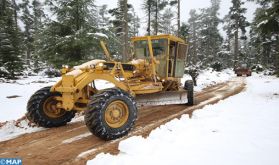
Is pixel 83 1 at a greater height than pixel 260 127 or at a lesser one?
greater

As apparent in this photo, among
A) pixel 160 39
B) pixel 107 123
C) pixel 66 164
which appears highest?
pixel 160 39

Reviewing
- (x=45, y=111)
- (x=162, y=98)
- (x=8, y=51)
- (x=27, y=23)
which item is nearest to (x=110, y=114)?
(x=45, y=111)

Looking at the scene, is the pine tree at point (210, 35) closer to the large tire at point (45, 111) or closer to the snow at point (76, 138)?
the large tire at point (45, 111)

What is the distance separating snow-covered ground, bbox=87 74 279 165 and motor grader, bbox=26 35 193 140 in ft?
2.73

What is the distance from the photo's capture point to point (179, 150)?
4.46 meters

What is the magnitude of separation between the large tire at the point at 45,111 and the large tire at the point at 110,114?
1835 millimetres

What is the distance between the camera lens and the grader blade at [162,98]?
7.55 m

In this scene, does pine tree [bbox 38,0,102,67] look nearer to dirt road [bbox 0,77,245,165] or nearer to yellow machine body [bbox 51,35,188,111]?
yellow machine body [bbox 51,35,188,111]

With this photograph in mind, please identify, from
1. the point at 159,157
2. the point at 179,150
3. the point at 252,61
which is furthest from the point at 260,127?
the point at 252,61

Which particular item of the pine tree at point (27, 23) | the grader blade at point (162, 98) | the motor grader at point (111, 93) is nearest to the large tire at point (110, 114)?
the motor grader at point (111, 93)

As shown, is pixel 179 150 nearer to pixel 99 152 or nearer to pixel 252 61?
pixel 99 152

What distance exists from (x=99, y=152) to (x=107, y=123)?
0.84m

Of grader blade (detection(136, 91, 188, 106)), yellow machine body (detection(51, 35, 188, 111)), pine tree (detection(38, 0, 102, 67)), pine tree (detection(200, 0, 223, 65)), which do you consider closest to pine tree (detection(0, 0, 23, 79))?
pine tree (detection(38, 0, 102, 67))

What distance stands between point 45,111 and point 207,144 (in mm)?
4276
